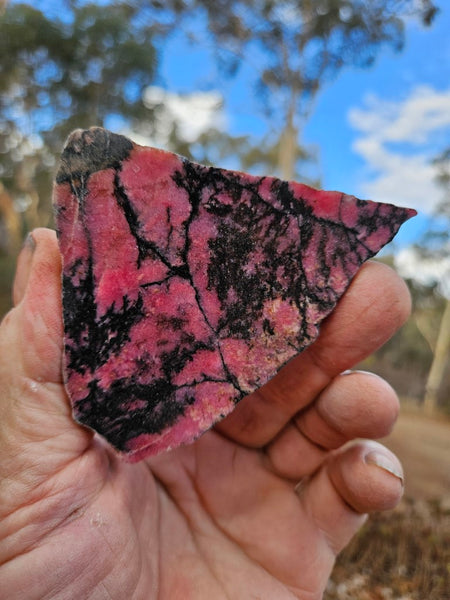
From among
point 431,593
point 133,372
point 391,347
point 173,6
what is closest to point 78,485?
point 133,372

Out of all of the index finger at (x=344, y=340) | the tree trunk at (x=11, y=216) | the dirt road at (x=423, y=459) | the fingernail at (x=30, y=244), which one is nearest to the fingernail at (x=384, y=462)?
the index finger at (x=344, y=340)

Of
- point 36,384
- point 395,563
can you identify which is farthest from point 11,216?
point 36,384

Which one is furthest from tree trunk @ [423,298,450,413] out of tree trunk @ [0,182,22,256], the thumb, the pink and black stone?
the thumb

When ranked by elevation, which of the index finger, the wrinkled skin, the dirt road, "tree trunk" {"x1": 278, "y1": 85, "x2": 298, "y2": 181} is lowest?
the dirt road

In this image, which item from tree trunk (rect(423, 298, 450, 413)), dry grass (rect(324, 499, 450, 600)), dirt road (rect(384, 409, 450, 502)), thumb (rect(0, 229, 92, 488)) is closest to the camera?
thumb (rect(0, 229, 92, 488))

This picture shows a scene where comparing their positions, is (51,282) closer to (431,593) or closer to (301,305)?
(301,305)

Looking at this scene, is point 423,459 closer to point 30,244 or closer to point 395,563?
point 395,563

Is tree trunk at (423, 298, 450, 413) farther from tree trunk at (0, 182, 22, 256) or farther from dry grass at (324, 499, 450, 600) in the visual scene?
tree trunk at (0, 182, 22, 256)

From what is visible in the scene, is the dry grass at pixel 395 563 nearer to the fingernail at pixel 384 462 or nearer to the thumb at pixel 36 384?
the fingernail at pixel 384 462
